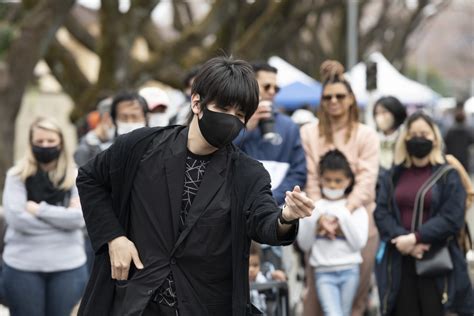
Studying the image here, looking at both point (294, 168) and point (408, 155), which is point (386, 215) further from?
point (294, 168)

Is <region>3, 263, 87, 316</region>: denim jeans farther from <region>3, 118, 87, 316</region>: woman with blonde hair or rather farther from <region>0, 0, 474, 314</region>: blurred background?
<region>0, 0, 474, 314</region>: blurred background

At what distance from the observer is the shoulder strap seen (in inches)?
307

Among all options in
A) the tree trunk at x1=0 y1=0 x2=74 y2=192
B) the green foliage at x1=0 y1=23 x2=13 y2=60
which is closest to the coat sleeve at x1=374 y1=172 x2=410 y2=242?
the tree trunk at x1=0 y1=0 x2=74 y2=192

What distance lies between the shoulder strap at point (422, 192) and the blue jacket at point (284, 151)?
0.86m

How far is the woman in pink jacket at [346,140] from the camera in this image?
332 inches

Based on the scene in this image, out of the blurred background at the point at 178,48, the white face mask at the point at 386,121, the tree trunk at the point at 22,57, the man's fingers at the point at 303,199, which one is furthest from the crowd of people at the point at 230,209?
the tree trunk at the point at 22,57

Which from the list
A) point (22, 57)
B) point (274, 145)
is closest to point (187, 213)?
point (274, 145)

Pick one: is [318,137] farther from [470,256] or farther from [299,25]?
[299,25]

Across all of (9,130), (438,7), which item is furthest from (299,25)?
(9,130)

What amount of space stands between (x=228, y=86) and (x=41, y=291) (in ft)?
11.0

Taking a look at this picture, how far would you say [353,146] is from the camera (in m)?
8.50

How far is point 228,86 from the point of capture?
4574 mm

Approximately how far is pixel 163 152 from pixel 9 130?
31.4 ft

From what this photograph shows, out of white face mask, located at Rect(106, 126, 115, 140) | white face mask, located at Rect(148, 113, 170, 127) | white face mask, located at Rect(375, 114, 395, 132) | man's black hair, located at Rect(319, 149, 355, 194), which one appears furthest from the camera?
white face mask, located at Rect(375, 114, 395, 132)
